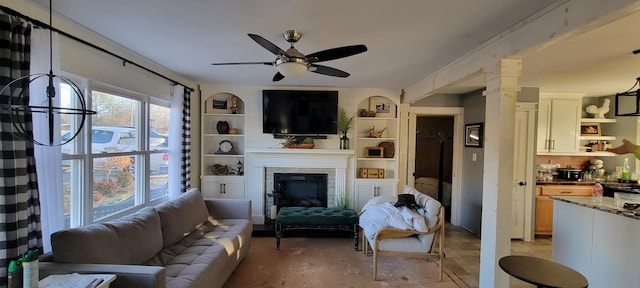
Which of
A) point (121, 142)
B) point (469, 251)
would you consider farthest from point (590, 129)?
point (121, 142)

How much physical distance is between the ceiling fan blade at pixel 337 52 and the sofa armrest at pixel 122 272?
1791 mm

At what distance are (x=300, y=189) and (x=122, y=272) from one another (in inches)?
129

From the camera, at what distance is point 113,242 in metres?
2.07

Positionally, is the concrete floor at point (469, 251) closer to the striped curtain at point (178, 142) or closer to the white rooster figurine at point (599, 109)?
the white rooster figurine at point (599, 109)

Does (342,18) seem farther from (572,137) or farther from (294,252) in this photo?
(572,137)

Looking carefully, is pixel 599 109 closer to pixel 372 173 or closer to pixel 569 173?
pixel 569 173

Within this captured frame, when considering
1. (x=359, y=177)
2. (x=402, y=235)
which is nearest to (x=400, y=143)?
(x=359, y=177)

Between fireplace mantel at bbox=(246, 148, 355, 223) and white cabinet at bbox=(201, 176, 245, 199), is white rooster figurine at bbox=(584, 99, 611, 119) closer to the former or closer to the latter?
fireplace mantel at bbox=(246, 148, 355, 223)

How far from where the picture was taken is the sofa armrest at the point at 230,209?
362 centimetres

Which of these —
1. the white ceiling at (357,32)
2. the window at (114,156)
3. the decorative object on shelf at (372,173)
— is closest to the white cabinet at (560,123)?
the white ceiling at (357,32)

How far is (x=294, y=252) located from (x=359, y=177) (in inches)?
70.7

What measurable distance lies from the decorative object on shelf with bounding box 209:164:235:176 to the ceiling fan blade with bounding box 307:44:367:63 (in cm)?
322

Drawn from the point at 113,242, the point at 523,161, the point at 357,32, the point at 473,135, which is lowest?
the point at 113,242

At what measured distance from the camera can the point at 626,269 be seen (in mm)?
2240
